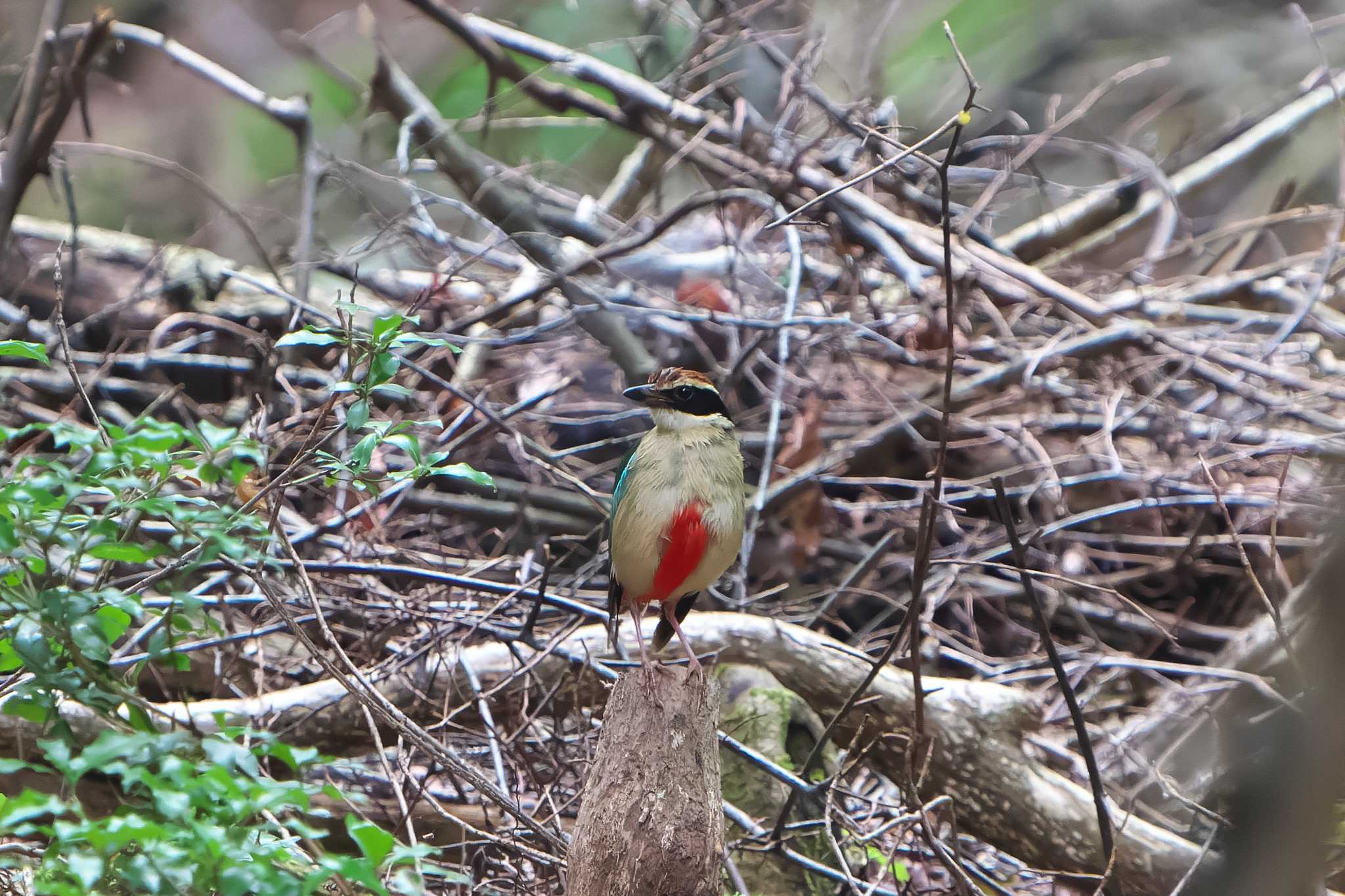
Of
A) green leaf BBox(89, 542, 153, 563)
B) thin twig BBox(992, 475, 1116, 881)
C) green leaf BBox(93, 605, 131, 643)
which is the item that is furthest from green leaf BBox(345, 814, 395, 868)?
thin twig BBox(992, 475, 1116, 881)

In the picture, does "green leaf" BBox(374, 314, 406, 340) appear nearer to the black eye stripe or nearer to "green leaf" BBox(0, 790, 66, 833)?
"green leaf" BBox(0, 790, 66, 833)

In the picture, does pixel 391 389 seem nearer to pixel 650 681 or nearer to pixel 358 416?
pixel 358 416

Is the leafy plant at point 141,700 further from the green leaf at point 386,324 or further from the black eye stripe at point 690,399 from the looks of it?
the black eye stripe at point 690,399

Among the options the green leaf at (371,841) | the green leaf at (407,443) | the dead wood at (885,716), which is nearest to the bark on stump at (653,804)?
the green leaf at (407,443)

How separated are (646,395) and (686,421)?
180 millimetres

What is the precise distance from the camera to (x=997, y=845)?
13.7 feet

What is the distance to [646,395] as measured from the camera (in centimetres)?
381

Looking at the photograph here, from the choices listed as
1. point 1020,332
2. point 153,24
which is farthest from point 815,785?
point 153,24

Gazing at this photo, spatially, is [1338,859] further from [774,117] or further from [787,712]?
[774,117]

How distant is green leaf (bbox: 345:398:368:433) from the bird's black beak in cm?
135

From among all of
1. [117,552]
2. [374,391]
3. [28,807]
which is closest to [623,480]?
[374,391]

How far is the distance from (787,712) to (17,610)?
9.47ft

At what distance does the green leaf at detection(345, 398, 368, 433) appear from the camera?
2.49m

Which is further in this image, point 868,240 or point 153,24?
point 153,24
